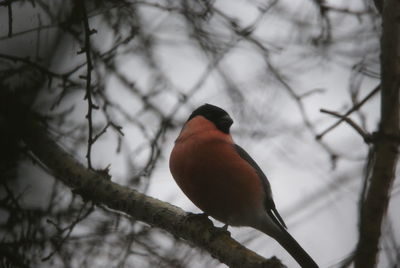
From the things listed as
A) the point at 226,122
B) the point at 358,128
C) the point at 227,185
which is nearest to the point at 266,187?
the point at 227,185

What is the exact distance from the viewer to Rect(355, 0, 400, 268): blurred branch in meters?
1.52

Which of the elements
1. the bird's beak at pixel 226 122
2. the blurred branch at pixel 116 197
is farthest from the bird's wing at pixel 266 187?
the blurred branch at pixel 116 197

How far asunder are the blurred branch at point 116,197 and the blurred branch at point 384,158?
1579 mm

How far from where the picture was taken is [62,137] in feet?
11.8

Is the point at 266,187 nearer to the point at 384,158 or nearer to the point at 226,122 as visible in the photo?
the point at 226,122

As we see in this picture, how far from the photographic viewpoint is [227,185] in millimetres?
3891

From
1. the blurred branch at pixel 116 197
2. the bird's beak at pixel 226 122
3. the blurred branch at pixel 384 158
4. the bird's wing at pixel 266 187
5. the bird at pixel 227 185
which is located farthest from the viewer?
the bird's beak at pixel 226 122

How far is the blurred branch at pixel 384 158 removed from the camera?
152 cm

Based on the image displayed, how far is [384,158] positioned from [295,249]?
2.28m

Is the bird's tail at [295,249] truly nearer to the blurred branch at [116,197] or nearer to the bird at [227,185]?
the bird at [227,185]

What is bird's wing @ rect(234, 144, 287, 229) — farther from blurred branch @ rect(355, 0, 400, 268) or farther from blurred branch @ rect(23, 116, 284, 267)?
blurred branch @ rect(355, 0, 400, 268)

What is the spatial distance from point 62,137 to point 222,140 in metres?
1.30

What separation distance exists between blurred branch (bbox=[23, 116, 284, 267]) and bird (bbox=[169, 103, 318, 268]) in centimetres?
50

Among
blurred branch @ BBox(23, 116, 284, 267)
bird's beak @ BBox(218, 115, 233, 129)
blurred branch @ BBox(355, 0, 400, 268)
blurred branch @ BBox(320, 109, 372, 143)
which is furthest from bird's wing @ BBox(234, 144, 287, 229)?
blurred branch @ BBox(355, 0, 400, 268)
